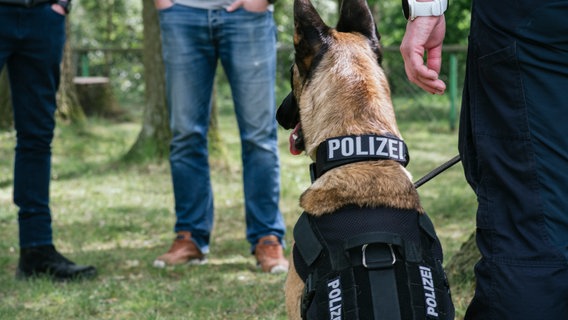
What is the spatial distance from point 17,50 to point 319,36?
2.20 meters

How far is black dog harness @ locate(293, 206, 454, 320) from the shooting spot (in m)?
2.35

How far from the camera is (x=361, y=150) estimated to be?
8.73ft

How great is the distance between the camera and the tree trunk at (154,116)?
28.8ft

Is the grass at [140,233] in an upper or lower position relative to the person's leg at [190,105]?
lower

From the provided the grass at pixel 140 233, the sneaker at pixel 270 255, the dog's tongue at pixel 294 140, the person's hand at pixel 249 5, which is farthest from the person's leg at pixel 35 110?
the dog's tongue at pixel 294 140

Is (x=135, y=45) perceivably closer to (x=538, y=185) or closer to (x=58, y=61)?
(x=58, y=61)

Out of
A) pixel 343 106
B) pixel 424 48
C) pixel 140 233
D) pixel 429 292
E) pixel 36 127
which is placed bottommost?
pixel 140 233

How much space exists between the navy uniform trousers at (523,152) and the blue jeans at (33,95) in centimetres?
278

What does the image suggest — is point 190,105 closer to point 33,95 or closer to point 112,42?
point 33,95

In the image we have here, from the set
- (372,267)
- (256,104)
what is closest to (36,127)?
(256,104)

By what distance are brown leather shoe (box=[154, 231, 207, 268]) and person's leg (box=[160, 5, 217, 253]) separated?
4cm

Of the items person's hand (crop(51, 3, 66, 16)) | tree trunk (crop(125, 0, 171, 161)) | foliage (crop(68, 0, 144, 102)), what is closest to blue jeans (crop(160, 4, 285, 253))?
person's hand (crop(51, 3, 66, 16))

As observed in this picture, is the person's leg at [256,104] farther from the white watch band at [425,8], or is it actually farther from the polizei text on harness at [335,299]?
the polizei text on harness at [335,299]

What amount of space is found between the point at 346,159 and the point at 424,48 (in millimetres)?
453
